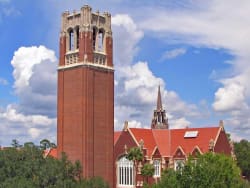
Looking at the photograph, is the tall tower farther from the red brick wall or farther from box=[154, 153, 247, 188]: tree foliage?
box=[154, 153, 247, 188]: tree foliage

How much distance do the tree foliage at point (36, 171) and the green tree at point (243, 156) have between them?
49.2 meters

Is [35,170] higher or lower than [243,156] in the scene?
lower

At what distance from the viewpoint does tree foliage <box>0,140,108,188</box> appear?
229 ft

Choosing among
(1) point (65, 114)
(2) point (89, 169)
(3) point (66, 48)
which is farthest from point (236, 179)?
(3) point (66, 48)

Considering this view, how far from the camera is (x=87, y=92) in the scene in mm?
79312

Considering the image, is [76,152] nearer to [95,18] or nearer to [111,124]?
[111,124]

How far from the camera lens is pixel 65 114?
81.9m

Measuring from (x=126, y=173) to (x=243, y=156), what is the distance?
1467 inches

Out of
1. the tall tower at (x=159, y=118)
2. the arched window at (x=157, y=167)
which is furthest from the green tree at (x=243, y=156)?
the arched window at (x=157, y=167)

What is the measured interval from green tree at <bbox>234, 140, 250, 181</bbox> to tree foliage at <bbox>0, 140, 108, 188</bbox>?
161 feet

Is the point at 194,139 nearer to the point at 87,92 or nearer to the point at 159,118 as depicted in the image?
the point at 87,92

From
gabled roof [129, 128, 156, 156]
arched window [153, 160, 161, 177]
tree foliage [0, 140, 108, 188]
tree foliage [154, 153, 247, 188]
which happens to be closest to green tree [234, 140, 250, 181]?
arched window [153, 160, 161, 177]

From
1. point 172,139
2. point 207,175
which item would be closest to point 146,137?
point 172,139

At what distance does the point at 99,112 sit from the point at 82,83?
5.68 m
